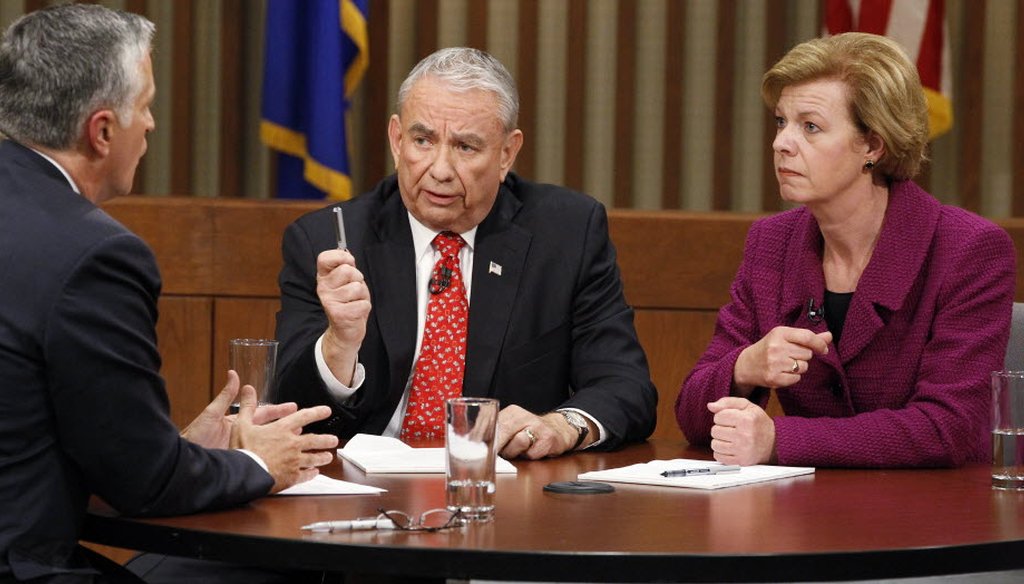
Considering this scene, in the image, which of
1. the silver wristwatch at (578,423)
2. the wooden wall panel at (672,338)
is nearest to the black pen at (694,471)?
the silver wristwatch at (578,423)

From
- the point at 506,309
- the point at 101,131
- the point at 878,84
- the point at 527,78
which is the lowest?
the point at 506,309

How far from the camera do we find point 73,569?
6.26 ft

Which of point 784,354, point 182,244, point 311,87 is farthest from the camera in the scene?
point 311,87

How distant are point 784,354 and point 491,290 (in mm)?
755

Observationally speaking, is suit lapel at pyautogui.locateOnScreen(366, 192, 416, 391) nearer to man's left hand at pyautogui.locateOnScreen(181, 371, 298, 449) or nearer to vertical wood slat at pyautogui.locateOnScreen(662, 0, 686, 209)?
man's left hand at pyautogui.locateOnScreen(181, 371, 298, 449)

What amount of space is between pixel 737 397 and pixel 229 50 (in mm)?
2870

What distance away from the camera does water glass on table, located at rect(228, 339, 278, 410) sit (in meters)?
2.30

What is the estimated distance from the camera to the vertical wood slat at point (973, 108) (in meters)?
4.95

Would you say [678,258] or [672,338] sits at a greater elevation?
[678,258]

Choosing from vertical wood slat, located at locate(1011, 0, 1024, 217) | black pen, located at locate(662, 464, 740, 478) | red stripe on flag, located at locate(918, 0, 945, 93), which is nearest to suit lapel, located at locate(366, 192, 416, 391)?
black pen, located at locate(662, 464, 740, 478)

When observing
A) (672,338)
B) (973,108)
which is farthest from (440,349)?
(973,108)

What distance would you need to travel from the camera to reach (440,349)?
10.1 feet

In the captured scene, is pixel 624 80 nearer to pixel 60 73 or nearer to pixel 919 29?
pixel 919 29

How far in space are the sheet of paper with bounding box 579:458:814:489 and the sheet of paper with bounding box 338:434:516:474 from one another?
174mm
